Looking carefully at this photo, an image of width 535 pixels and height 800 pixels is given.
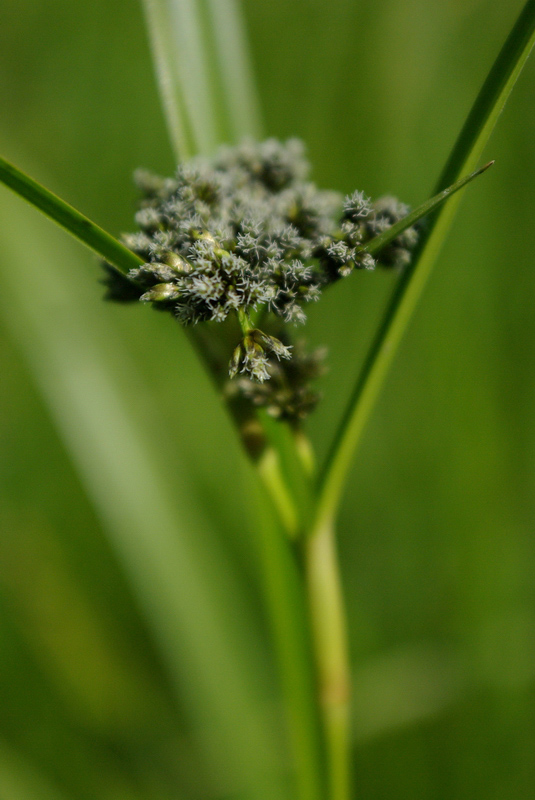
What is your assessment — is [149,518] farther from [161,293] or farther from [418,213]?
[418,213]

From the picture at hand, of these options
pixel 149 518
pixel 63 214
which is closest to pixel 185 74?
pixel 63 214

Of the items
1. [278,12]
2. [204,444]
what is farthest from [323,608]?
[278,12]

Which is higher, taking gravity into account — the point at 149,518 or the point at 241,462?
the point at 241,462

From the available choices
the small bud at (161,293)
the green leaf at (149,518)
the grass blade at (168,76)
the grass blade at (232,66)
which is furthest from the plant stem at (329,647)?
the grass blade at (232,66)

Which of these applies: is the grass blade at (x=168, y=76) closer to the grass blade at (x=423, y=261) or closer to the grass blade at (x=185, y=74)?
the grass blade at (x=185, y=74)

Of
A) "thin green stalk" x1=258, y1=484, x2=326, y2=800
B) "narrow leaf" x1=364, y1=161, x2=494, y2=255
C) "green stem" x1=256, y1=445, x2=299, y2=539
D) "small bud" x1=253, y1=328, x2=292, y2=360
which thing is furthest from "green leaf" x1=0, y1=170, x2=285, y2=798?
"narrow leaf" x1=364, y1=161, x2=494, y2=255

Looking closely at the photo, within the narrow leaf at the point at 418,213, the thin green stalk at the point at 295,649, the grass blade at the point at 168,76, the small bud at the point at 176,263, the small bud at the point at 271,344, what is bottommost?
the thin green stalk at the point at 295,649

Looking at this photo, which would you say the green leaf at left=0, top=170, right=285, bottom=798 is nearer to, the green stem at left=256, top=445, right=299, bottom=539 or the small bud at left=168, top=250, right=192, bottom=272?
the green stem at left=256, top=445, right=299, bottom=539
